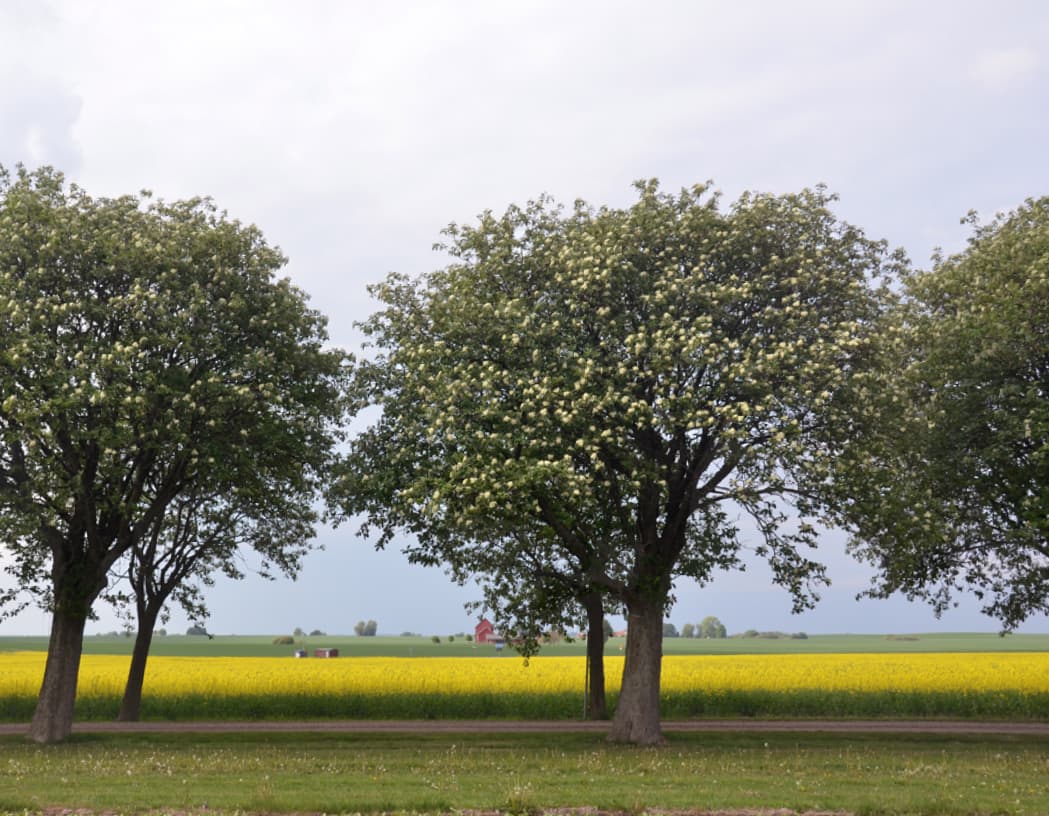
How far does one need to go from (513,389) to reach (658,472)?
191 inches

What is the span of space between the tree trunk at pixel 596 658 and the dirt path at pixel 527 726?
152 cm

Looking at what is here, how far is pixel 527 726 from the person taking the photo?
120 feet

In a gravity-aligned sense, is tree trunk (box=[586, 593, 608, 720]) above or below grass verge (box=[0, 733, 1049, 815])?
above

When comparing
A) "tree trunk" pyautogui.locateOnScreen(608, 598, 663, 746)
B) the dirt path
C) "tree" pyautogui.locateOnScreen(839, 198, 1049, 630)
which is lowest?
the dirt path

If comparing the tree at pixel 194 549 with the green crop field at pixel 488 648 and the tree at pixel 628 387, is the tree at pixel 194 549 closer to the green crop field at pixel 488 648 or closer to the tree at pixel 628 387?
the tree at pixel 628 387

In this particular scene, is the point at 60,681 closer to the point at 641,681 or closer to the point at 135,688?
the point at 135,688

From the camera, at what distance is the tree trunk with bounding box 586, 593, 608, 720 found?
3894cm

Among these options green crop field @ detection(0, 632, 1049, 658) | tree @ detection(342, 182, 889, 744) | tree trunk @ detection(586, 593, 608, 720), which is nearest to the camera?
tree @ detection(342, 182, 889, 744)

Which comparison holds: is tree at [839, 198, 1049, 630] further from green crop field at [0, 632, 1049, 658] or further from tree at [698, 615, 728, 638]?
tree at [698, 615, 728, 638]

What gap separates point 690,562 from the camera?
3281 cm

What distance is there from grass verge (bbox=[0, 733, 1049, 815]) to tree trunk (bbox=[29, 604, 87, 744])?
765 millimetres

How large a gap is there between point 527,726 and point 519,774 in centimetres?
Result: 1512

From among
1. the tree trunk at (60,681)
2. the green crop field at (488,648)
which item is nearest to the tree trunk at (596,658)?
the tree trunk at (60,681)

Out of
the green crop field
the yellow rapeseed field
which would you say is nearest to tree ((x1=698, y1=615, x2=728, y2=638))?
the green crop field
